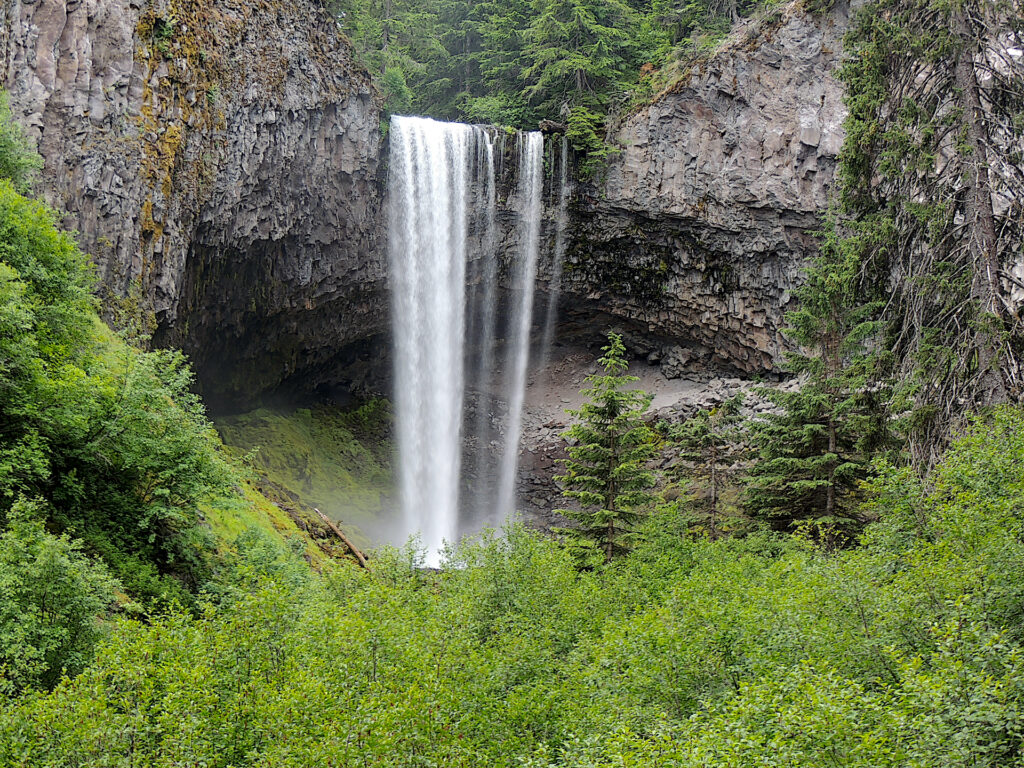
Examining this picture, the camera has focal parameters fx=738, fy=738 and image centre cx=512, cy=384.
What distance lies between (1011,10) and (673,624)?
900cm

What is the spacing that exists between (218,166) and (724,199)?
19.0 meters

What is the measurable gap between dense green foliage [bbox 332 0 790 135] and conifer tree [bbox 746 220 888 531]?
16.6 meters

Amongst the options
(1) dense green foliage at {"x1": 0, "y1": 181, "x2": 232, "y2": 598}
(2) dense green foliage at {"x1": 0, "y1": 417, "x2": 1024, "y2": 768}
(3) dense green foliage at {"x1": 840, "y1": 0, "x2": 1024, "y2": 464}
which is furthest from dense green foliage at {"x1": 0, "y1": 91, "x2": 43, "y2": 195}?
(3) dense green foliage at {"x1": 840, "y1": 0, "x2": 1024, "y2": 464}

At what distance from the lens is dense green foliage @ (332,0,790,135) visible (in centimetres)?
3278

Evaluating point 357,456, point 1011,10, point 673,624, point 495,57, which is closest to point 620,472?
point 673,624

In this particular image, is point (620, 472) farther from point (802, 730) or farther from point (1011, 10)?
point (802, 730)

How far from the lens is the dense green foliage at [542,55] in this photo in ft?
108

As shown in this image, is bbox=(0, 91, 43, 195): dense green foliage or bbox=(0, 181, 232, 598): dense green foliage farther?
bbox=(0, 91, 43, 195): dense green foliage

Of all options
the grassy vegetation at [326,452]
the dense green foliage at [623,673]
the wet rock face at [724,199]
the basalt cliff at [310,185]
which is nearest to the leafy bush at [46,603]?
the dense green foliage at [623,673]

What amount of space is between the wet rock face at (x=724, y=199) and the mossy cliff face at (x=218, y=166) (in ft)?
34.4

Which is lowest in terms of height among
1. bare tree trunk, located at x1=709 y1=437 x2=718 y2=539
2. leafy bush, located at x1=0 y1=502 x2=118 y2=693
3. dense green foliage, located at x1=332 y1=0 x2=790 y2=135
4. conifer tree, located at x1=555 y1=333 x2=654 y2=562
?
bare tree trunk, located at x1=709 y1=437 x2=718 y2=539

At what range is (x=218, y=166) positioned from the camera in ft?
72.4

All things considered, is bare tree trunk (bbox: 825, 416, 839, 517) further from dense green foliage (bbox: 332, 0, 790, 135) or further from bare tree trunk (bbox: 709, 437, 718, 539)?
dense green foliage (bbox: 332, 0, 790, 135)

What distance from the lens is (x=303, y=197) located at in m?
26.2
